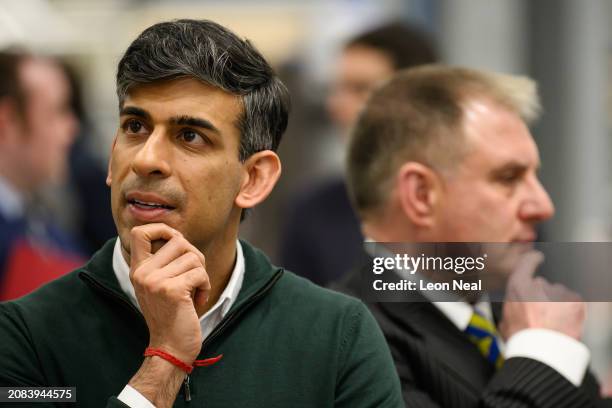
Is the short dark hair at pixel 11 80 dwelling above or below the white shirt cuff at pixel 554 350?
above

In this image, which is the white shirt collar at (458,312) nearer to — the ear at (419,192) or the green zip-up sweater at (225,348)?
the ear at (419,192)

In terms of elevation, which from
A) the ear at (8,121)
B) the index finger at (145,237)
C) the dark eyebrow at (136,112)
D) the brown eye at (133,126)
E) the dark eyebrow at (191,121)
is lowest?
the index finger at (145,237)

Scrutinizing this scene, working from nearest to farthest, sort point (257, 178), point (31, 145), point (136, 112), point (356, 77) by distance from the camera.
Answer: point (136, 112) → point (257, 178) → point (31, 145) → point (356, 77)

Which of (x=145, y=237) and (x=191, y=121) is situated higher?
(x=191, y=121)

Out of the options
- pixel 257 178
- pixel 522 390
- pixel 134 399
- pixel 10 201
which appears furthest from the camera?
pixel 10 201

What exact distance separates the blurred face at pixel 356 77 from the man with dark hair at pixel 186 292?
Answer: 6.63ft

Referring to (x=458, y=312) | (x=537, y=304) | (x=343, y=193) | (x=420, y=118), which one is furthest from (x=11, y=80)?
(x=537, y=304)

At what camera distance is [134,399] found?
161cm

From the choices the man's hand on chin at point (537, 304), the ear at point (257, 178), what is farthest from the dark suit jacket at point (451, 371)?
the ear at point (257, 178)

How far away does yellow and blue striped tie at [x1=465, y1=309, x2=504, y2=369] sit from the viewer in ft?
7.34

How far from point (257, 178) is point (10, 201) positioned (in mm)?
1702

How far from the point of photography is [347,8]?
22.1 ft

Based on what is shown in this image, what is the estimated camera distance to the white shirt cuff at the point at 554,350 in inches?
83.0

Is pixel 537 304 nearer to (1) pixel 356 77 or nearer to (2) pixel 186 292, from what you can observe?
(2) pixel 186 292
